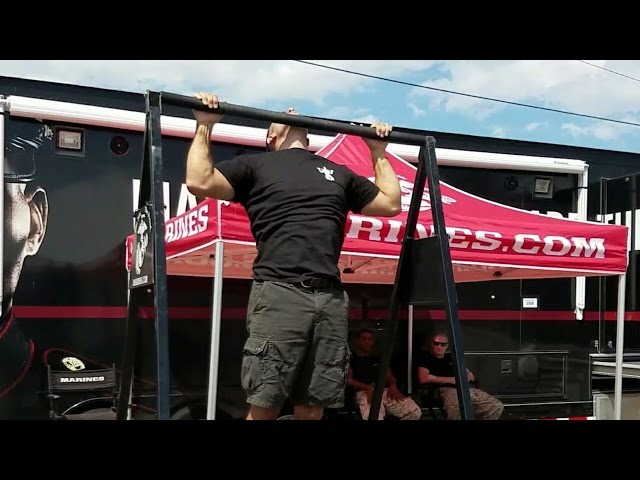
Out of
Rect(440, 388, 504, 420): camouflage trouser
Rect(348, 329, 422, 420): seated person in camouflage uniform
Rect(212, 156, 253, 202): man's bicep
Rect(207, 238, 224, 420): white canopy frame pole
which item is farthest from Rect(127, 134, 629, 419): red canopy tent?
Rect(212, 156, 253, 202): man's bicep

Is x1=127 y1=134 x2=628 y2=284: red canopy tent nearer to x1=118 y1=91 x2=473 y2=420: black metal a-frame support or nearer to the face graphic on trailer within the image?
the face graphic on trailer

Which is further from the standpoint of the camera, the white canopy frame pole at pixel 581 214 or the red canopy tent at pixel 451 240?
the white canopy frame pole at pixel 581 214

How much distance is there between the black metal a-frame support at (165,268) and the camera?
2328 mm

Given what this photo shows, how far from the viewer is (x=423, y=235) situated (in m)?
4.29

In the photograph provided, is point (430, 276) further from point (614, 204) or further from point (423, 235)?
point (614, 204)

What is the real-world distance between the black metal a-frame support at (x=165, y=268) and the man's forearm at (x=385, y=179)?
0.10 meters

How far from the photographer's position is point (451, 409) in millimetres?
5262

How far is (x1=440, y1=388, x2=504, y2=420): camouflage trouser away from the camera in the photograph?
206 inches

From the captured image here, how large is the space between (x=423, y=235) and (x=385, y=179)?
58.6 inches

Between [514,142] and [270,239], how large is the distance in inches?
142

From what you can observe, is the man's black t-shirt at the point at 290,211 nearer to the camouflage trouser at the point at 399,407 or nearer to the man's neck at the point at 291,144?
the man's neck at the point at 291,144

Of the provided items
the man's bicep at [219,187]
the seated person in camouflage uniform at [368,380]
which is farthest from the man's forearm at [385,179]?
the seated person in camouflage uniform at [368,380]
